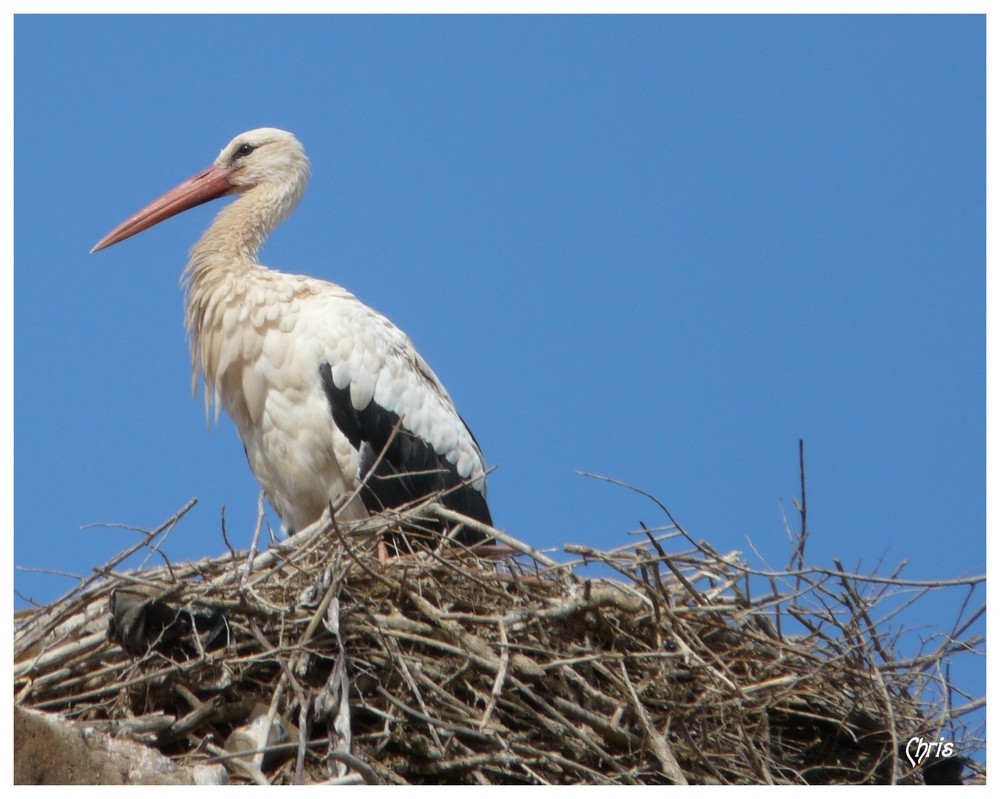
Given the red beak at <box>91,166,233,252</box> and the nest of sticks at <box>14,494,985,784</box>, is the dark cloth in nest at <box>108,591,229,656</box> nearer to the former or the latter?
the nest of sticks at <box>14,494,985,784</box>

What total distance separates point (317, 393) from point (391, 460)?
442 millimetres

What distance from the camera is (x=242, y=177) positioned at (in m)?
7.88

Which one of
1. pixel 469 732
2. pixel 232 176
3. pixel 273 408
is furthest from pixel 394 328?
pixel 469 732

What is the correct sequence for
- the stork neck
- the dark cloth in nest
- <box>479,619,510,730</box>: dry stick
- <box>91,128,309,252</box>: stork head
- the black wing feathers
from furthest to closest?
<box>91,128,309,252</box>: stork head → the stork neck → the black wing feathers → the dark cloth in nest → <box>479,619,510,730</box>: dry stick

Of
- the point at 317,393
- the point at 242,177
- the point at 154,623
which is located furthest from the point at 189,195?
the point at 154,623

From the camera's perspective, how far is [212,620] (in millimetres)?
A: 5129

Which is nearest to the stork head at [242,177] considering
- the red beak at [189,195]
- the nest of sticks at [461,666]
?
the red beak at [189,195]

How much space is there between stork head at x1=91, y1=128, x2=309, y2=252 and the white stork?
1.74ft

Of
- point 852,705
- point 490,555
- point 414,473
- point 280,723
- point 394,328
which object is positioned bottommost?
point 280,723

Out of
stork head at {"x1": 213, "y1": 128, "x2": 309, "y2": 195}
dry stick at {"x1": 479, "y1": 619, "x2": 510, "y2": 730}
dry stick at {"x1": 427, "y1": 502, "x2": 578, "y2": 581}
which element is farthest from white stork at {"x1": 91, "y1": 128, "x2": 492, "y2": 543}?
dry stick at {"x1": 479, "y1": 619, "x2": 510, "y2": 730}

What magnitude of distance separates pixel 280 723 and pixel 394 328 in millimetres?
2537

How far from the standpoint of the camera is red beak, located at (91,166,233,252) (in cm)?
790

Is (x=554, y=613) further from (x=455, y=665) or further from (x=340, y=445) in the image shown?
(x=340, y=445)

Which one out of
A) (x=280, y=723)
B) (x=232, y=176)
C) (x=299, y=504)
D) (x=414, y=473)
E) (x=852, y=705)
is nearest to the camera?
(x=280, y=723)
